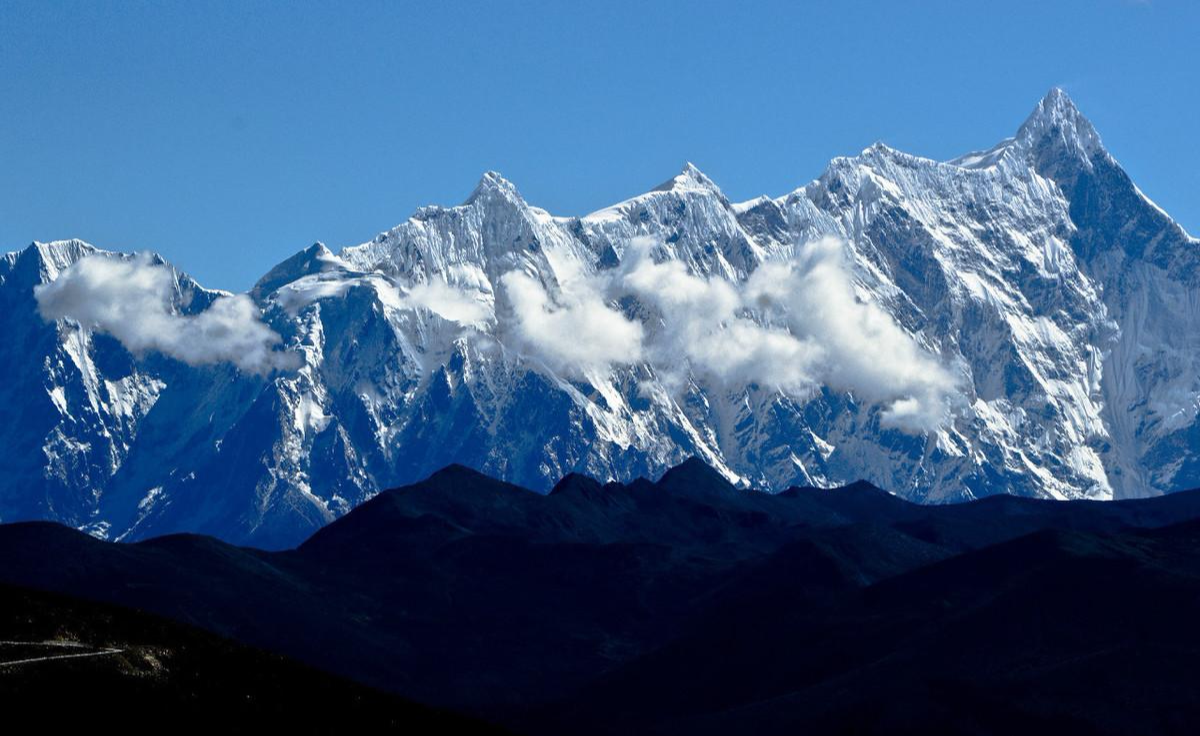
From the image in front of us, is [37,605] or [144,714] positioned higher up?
[37,605]

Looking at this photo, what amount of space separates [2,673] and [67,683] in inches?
144

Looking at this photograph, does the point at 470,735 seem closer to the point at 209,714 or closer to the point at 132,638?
the point at 209,714

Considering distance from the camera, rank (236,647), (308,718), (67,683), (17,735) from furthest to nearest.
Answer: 1. (236,647)
2. (308,718)
3. (67,683)
4. (17,735)

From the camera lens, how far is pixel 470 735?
461ft

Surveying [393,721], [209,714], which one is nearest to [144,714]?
[209,714]

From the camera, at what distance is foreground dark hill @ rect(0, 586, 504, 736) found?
425 ft

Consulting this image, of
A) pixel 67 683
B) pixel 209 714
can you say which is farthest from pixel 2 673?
pixel 209 714

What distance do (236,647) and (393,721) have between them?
49.5 ft

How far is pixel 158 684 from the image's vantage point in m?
136

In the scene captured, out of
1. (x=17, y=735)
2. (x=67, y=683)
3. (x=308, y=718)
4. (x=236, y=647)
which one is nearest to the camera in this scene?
(x=17, y=735)

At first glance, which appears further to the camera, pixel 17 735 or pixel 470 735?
pixel 470 735

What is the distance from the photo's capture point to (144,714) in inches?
5182

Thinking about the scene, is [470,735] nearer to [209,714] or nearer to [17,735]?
[209,714]

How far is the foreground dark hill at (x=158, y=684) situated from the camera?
129500 millimetres
